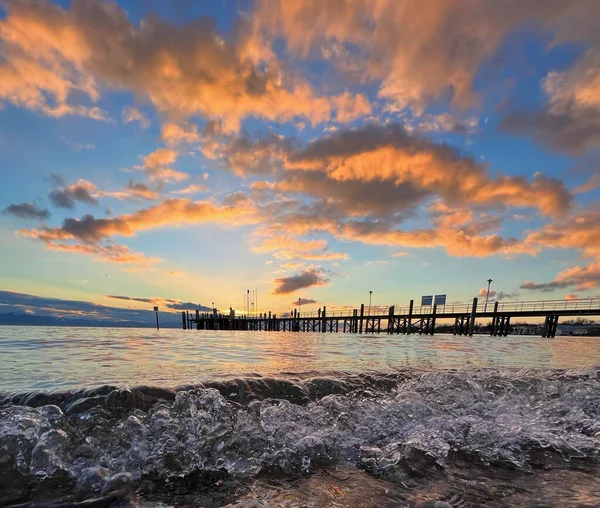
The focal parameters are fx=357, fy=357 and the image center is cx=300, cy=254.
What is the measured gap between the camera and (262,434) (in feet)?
11.4

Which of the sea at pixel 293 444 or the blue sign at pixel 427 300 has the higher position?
the blue sign at pixel 427 300

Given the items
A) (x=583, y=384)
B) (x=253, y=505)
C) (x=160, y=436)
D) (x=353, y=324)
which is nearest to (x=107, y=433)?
(x=160, y=436)

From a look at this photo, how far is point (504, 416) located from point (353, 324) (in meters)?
68.4

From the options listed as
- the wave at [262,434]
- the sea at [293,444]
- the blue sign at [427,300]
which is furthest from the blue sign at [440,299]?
the wave at [262,434]

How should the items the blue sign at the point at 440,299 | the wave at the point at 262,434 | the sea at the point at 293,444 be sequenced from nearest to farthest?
1. the sea at the point at 293,444
2. the wave at the point at 262,434
3. the blue sign at the point at 440,299

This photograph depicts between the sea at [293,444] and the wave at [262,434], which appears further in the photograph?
the wave at [262,434]

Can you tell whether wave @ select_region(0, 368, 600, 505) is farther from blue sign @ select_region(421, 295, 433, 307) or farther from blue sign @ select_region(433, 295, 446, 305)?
blue sign @ select_region(421, 295, 433, 307)

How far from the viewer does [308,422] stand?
3.78 metres

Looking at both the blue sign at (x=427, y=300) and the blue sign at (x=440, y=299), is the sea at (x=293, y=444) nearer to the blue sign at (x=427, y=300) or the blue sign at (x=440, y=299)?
A: the blue sign at (x=440, y=299)

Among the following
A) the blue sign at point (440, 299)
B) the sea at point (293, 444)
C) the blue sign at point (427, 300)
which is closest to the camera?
the sea at point (293, 444)

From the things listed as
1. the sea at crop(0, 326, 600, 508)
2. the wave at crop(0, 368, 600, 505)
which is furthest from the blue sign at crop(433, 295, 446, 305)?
the wave at crop(0, 368, 600, 505)

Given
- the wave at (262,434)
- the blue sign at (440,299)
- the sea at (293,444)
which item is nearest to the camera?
the sea at (293,444)

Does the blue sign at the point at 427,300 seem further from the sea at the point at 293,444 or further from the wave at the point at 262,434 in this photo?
the wave at the point at 262,434

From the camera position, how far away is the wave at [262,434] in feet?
9.18
